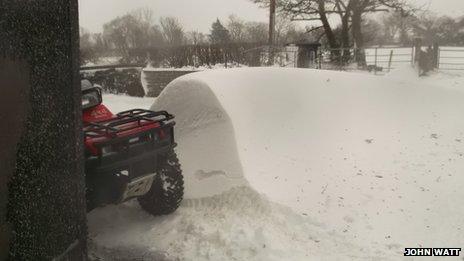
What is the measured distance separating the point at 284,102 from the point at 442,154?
2.27 meters

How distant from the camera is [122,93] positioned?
55.7ft

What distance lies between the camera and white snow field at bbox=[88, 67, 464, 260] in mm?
4215

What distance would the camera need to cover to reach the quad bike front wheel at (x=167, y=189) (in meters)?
4.46

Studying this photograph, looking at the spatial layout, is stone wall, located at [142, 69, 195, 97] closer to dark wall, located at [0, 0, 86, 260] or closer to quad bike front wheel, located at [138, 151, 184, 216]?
quad bike front wheel, located at [138, 151, 184, 216]

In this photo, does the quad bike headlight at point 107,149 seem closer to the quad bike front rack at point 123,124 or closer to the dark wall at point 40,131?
the quad bike front rack at point 123,124

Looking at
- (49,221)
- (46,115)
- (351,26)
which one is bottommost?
(49,221)

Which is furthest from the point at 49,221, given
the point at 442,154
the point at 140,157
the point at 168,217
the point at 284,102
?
the point at 442,154

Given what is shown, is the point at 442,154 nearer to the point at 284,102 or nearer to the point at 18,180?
the point at 284,102

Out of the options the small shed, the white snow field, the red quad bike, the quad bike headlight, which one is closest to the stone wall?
the small shed

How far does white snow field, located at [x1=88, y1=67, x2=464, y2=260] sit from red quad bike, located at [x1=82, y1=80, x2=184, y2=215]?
344mm

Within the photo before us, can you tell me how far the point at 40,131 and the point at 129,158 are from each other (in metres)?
1.25

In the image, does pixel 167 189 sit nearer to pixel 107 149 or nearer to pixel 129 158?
pixel 129 158

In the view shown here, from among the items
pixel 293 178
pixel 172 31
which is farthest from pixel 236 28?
pixel 293 178

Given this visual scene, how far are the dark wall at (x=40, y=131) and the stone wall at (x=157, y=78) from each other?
528 inches
